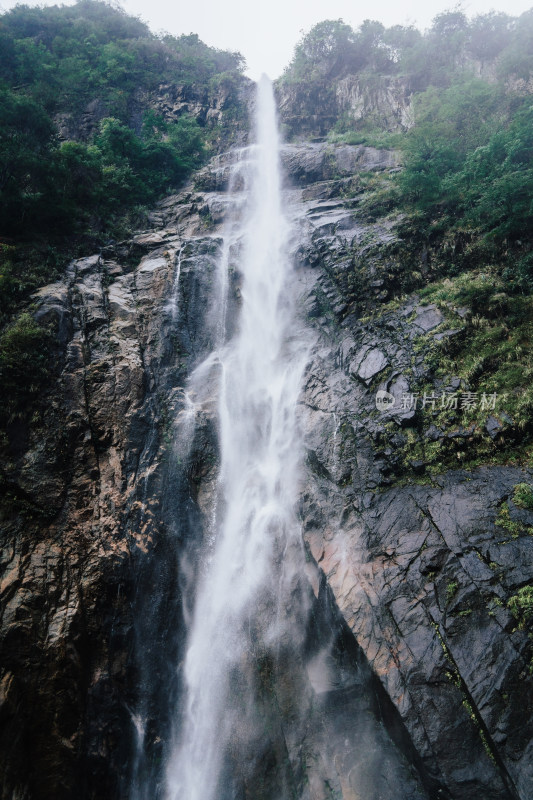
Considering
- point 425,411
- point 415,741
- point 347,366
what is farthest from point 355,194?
point 415,741

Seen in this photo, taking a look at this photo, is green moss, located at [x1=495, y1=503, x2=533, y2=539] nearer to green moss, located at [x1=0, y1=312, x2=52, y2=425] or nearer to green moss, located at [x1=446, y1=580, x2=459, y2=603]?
green moss, located at [x1=446, y1=580, x2=459, y2=603]

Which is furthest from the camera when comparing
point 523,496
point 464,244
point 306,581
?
point 464,244

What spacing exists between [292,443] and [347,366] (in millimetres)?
2730

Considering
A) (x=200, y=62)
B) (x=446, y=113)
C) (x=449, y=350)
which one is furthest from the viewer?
(x=200, y=62)

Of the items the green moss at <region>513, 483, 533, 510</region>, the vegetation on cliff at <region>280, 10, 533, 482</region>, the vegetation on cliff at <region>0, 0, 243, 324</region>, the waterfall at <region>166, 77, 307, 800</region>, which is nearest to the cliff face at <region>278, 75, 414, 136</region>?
the vegetation on cliff at <region>280, 10, 533, 482</region>

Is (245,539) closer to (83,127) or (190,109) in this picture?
(83,127)

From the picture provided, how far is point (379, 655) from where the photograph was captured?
21.7ft

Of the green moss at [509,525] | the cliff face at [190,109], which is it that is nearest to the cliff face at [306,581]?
the green moss at [509,525]

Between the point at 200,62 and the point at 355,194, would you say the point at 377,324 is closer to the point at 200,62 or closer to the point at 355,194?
the point at 355,194

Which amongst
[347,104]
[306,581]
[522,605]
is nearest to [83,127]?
[347,104]

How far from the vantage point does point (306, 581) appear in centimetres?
832

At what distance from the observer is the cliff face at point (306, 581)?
237 inches

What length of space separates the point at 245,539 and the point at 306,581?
1.91 metres

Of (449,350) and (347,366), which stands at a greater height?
(449,350)
